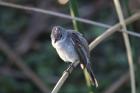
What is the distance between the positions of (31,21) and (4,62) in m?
0.44

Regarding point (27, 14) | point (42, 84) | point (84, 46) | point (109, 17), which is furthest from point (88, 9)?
point (84, 46)

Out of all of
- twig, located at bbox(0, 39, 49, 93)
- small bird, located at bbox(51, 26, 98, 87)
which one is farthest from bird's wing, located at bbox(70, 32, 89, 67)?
twig, located at bbox(0, 39, 49, 93)

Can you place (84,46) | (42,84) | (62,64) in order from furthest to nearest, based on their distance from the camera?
(62,64) < (42,84) < (84,46)

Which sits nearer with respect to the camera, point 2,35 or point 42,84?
point 42,84

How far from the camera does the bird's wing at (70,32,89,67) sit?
2.76 metres

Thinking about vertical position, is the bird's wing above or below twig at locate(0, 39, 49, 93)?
above

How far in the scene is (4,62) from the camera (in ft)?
17.3

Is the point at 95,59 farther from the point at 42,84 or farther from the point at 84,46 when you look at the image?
the point at 84,46

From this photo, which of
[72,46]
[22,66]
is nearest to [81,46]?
[72,46]

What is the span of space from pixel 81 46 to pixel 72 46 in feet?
0.25

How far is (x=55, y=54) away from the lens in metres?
5.25

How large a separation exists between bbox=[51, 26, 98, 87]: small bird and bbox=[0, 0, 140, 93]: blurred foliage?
2.11 m

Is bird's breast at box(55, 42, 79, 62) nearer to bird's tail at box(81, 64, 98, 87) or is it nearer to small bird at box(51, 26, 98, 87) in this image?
small bird at box(51, 26, 98, 87)

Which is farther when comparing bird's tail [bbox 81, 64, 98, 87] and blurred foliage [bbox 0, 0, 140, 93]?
blurred foliage [bbox 0, 0, 140, 93]
